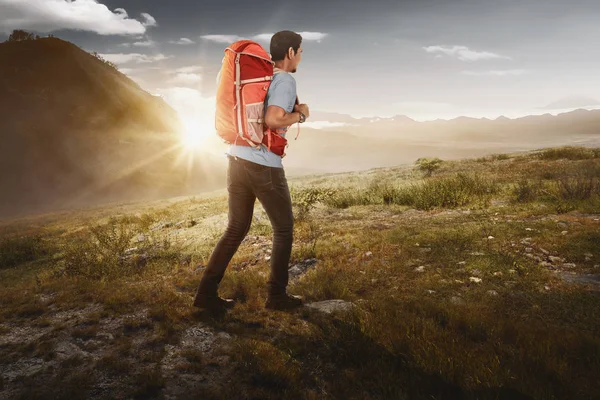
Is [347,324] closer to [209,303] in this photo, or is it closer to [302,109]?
[209,303]

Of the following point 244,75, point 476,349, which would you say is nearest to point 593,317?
point 476,349

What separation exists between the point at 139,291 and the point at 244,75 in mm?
3030

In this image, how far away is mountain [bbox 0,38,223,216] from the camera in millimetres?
44344

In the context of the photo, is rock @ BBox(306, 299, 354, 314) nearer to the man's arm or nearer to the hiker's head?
the man's arm

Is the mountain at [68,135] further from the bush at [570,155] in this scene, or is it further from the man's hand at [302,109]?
the man's hand at [302,109]

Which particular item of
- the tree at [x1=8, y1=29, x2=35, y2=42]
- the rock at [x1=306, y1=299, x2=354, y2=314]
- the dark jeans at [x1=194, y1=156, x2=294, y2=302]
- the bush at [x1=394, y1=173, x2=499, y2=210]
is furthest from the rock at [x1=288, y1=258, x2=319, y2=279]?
the tree at [x1=8, y1=29, x2=35, y2=42]

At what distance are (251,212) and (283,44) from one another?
177 centimetres

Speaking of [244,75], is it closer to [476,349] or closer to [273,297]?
[273,297]

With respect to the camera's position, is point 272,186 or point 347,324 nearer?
point 347,324

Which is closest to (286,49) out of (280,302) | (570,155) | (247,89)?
(247,89)

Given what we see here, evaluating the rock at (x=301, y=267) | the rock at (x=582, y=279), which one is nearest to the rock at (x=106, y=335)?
the rock at (x=301, y=267)

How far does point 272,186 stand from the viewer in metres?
3.49

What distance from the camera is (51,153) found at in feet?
153

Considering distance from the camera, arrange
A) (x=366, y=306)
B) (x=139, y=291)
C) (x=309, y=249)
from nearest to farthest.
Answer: (x=366, y=306) → (x=139, y=291) → (x=309, y=249)
